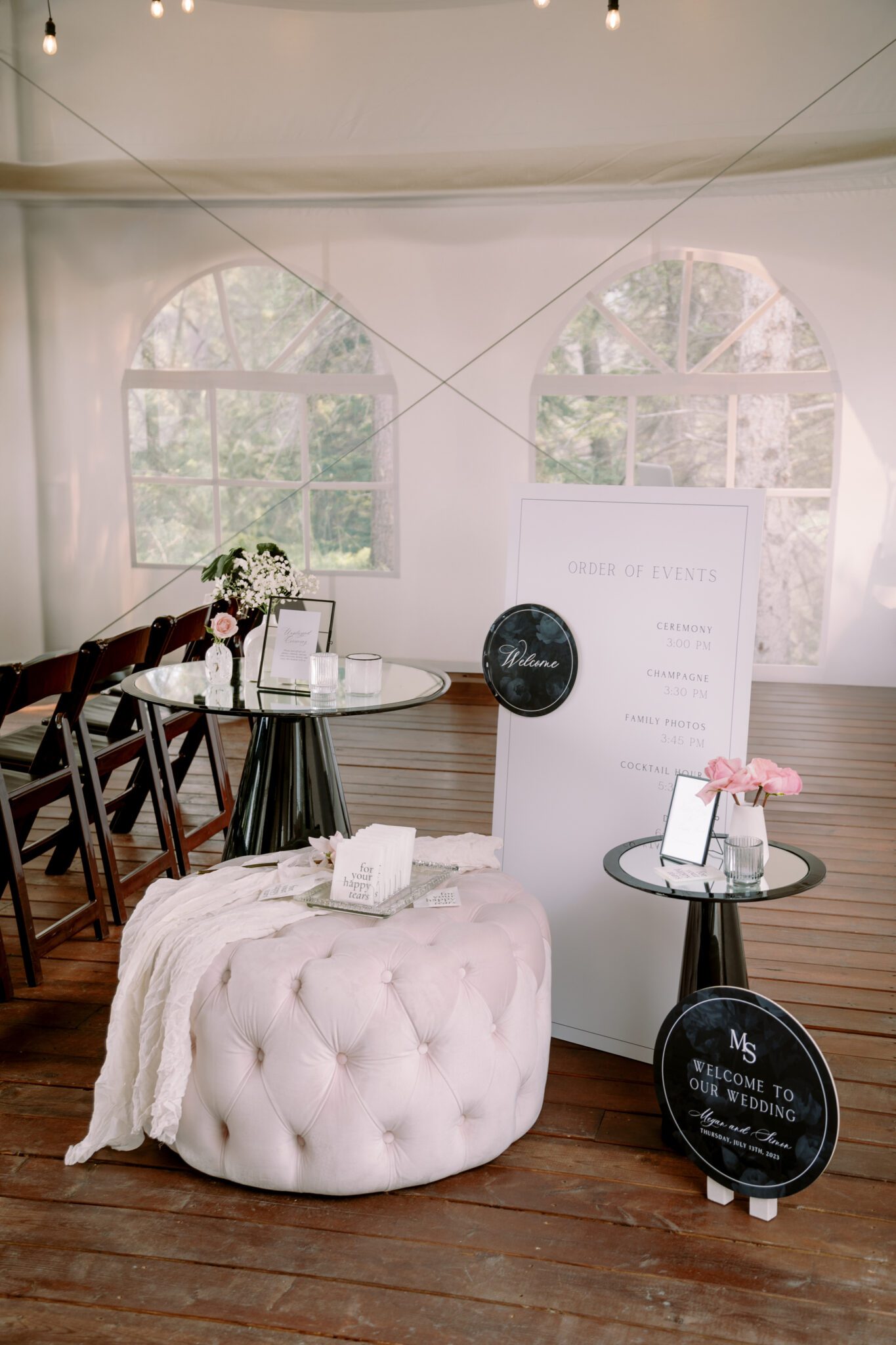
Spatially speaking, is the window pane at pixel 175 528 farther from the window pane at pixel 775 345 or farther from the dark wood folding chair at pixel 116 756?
the window pane at pixel 775 345

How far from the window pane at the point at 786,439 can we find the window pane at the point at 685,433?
0.15 meters

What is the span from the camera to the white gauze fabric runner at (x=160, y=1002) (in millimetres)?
2170

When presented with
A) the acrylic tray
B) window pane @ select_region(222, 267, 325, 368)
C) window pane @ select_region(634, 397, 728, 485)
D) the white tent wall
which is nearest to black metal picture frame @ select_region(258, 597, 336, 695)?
the acrylic tray

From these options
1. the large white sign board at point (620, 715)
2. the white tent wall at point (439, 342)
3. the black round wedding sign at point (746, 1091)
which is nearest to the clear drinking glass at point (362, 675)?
the large white sign board at point (620, 715)

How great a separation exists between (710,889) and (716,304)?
589cm

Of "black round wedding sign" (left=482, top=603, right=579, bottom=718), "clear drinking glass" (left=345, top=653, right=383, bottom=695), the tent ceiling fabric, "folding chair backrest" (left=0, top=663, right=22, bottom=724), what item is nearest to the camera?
"black round wedding sign" (left=482, top=603, right=579, bottom=718)

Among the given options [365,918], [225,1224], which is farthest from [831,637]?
[225,1224]

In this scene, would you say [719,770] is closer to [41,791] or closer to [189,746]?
[41,791]

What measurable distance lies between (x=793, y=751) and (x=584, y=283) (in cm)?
297

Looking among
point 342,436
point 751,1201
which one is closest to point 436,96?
point 342,436

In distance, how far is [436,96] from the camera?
6.35 m

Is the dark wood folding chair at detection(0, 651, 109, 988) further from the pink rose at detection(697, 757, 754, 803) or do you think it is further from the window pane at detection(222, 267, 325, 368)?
the window pane at detection(222, 267, 325, 368)

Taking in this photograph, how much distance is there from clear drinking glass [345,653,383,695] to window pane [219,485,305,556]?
4.11m

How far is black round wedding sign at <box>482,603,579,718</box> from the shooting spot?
8.95 feet
